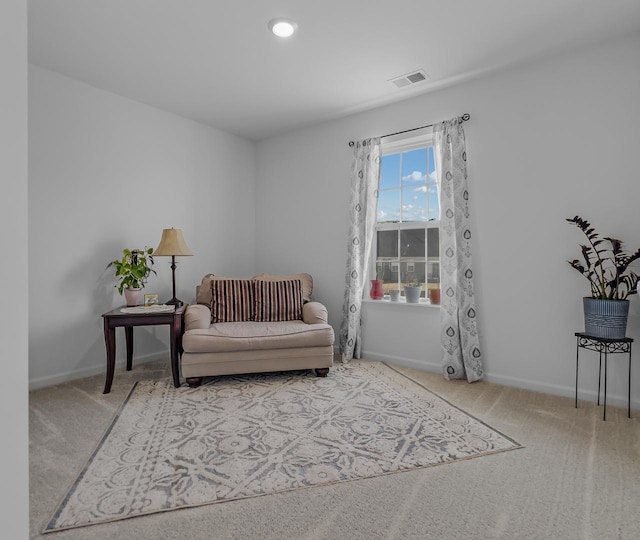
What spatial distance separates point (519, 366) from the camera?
9.98 ft

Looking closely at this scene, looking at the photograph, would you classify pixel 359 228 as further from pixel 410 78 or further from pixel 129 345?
pixel 129 345

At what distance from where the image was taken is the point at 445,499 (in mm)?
1620

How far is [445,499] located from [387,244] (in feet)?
8.77

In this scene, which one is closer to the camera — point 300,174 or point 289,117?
point 289,117

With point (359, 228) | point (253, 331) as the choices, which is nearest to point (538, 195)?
point (359, 228)

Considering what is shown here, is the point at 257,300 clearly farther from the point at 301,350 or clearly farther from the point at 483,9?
the point at 483,9

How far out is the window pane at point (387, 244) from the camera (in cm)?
392

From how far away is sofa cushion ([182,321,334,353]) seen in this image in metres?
2.99

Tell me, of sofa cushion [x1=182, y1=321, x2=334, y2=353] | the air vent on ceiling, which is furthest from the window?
sofa cushion [x1=182, y1=321, x2=334, y2=353]

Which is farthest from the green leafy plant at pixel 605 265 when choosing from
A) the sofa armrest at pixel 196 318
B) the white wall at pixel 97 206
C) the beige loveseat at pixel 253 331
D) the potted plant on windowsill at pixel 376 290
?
the white wall at pixel 97 206

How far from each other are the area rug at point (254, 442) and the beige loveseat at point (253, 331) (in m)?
0.18

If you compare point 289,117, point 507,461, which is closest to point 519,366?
point 507,461

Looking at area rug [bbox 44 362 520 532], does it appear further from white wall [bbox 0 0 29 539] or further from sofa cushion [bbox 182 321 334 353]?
white wall [bbox 0 0 29 539]

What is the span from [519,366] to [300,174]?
301 cm
